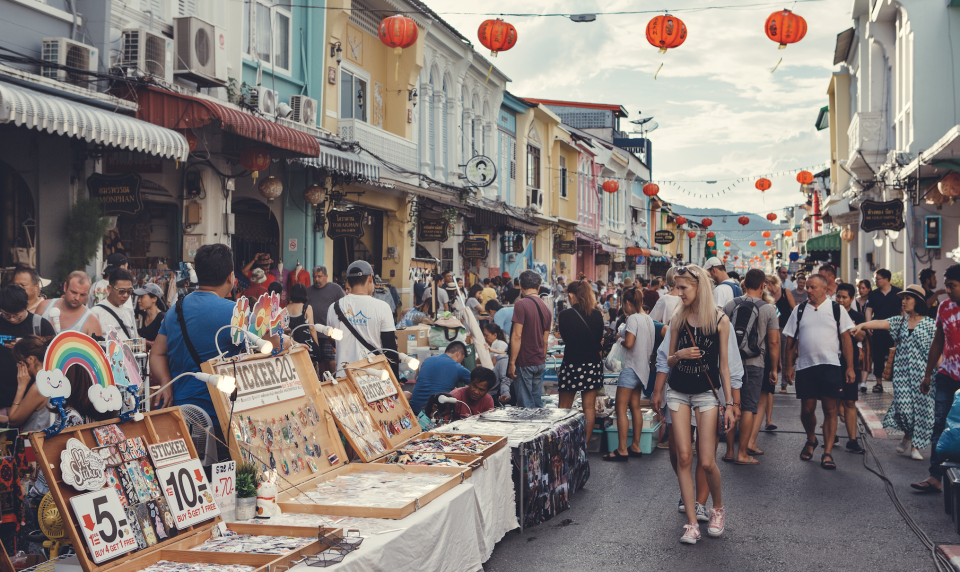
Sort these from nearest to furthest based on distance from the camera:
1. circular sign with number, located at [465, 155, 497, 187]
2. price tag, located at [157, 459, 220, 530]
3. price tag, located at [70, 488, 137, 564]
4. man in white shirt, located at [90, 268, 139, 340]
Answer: price tag, located at [70, 488, 137, 564] → price tag, located at [157, 459, 220, 530] → man in white shirt, located at [90, 268, 139, 340] → circular sign with number, located at [465, 155, 497, 187]

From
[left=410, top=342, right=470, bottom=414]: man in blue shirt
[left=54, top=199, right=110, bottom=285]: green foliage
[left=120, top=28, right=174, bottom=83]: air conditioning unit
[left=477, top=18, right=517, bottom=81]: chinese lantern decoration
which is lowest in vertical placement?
[left=410, top=342, right=470, bottom=414]: man in blue shirt

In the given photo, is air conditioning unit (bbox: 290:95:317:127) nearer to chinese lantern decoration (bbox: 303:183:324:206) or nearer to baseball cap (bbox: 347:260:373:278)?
chinese lantern decoration (bbox: 303:183:324:206)

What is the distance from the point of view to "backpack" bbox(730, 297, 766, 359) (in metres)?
8.70

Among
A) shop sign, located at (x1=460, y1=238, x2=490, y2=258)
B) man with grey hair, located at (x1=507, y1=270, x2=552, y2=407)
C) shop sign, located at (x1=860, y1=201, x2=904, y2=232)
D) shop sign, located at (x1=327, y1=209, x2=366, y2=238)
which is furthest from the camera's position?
shop sign, located at (x1=460, y1=238, x2=490, y2=258)

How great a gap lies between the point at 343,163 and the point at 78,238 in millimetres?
5092

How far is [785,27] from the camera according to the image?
11.5 meters

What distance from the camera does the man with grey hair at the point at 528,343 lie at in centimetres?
860

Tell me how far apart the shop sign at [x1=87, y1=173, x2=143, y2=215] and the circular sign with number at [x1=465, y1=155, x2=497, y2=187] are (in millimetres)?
13483

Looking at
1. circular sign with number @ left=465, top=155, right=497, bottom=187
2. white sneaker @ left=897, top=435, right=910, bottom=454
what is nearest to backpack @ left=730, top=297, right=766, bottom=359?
white sneaker @ left=897, top=435, right=910, bottom=454

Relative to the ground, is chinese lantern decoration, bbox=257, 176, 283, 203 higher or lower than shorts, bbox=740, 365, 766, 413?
higher

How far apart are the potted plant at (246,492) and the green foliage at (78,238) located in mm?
6632

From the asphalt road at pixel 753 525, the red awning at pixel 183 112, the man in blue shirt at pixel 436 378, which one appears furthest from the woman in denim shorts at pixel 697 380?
the red awning at pixel 183 112

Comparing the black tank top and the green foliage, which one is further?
the green foliage

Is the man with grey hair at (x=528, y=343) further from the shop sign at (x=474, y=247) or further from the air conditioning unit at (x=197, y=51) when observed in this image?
the shop sign at (x=474, y=247)
